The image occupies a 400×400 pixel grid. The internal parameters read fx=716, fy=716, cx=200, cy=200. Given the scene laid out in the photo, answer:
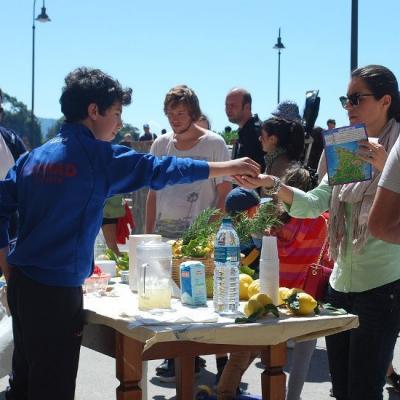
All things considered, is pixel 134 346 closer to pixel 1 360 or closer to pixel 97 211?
pixel 97 211

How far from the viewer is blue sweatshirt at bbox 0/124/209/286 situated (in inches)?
110

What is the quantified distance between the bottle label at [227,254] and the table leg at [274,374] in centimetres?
40

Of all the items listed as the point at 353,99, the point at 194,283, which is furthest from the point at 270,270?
the point at 353,99

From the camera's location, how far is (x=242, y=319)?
2738mm

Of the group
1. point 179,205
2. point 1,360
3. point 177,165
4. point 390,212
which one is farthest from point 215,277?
point 179,205

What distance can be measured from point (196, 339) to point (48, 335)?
2.01 feet

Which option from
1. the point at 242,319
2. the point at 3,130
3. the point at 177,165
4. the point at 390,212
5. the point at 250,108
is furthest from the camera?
the point at 250,108

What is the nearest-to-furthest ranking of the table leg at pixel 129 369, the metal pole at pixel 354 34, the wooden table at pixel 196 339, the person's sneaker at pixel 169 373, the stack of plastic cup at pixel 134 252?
1. the wooden table at pixel 196 339
2. the table leg at pixel 129 369
3. the stack of plastic cup at pixel 134 252
4. the person's sneaker at pixel 169 373
5. the metal pole at pixel 354 34

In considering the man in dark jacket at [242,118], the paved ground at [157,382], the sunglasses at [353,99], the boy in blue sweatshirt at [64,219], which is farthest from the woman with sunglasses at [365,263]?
the man in dark jacket at [242,118]

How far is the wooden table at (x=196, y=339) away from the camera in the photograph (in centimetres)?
264

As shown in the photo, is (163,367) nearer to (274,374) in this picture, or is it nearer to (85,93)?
(274,374)

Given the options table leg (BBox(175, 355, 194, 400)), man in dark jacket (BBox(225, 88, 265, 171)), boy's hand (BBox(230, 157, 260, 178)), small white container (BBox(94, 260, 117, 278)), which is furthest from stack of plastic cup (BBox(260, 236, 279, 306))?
man in dark jacket (BBox(225, 88, 265, 171))

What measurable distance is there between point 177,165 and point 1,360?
1526mm

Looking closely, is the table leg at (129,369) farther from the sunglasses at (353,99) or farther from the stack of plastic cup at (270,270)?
the sunglasses at (353,99)
